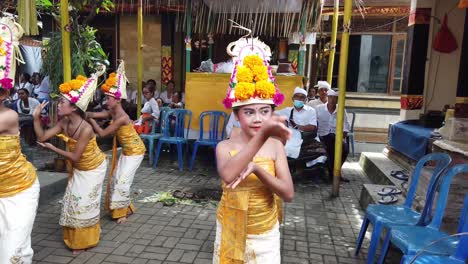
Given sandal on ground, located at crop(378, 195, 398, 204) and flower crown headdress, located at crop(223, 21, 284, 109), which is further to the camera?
sandal on ground, located at crop(378, 195, 398, 204)

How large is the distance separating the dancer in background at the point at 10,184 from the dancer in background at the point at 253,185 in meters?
1.62

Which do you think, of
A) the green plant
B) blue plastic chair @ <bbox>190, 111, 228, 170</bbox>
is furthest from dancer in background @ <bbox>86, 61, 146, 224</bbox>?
blue plastic chair @ <bbox>190, 111, 228, 170</bbox>

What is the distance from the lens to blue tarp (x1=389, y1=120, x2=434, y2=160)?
5.88m

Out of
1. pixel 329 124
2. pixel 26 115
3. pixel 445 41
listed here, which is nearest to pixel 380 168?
pixel 329 124

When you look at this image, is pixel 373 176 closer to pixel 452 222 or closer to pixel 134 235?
pixel 452 222

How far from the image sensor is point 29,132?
851 centimetres

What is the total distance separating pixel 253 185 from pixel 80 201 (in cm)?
239

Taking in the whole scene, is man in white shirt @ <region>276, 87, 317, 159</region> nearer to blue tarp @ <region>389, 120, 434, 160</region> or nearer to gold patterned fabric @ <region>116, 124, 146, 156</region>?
blue tarp @ <region>389, 120, 434, 160</region>

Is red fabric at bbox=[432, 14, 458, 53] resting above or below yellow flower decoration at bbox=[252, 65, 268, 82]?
above

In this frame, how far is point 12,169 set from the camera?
2.80 m

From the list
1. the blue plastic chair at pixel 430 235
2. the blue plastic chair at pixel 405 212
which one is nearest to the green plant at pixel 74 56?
the blue plastic chair at pixel 405 212

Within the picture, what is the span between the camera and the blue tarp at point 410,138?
232 inches

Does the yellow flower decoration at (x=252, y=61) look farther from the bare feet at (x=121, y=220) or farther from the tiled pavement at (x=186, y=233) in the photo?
the bare feet at (x=121, y=220)

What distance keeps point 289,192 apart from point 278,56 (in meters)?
9.21
